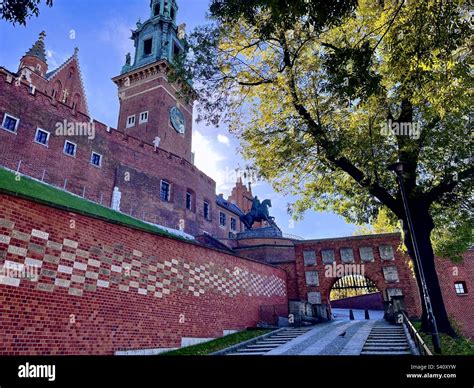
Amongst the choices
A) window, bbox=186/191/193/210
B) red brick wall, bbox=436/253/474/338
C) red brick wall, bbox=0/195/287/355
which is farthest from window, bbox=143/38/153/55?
red brick wall, bbox=436/253/474/338

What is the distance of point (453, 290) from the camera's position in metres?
24.3

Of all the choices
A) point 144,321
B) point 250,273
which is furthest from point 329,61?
point 250,273

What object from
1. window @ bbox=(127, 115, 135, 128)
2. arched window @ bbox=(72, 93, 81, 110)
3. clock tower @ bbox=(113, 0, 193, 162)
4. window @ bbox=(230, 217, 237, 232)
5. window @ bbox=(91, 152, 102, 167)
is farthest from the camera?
window @ bbox=(230, 217, 237, 232)

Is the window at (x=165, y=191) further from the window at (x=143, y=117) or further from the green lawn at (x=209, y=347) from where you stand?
the green lawn at (x=209, y=347)

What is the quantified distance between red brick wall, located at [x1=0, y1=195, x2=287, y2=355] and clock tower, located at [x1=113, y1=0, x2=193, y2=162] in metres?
25.2

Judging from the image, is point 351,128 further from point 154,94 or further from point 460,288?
point 154,94

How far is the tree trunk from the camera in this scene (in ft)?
35.5

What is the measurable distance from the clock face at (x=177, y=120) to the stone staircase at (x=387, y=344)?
105 feet

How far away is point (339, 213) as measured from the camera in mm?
16109

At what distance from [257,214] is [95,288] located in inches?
1149

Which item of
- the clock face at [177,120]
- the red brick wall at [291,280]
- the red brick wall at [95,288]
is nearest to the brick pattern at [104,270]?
the red brick wall at [95,288]

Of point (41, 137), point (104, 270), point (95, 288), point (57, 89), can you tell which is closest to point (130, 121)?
point (57, 89)

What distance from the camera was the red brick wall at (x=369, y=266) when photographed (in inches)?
856

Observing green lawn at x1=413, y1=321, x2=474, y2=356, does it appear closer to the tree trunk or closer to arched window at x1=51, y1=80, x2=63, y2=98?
the tree trunk
